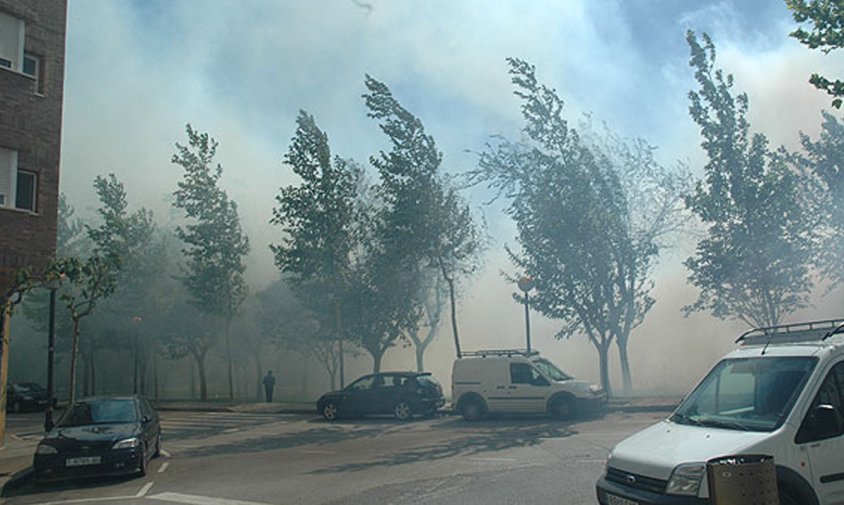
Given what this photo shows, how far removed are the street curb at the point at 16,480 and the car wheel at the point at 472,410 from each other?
35.9 ft

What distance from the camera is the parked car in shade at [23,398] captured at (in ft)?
115

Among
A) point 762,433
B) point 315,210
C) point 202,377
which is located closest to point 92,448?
point 762,433

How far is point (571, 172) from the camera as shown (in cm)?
2325

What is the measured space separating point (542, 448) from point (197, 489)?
6.06m

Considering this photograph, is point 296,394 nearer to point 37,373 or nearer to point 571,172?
point 37,373

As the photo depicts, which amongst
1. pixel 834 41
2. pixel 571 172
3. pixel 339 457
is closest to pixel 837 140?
pixel 571 172

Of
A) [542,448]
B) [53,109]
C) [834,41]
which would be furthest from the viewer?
[53,109]

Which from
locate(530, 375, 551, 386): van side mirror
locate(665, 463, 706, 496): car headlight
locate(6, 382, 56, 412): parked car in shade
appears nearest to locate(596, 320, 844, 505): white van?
locate(665, 463, 706, 496): car headlight

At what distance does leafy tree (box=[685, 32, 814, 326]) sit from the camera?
811 inches

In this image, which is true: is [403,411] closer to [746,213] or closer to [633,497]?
[746,213]

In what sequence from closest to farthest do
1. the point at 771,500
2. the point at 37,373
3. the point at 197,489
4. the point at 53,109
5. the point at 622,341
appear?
the point at 771,500 < the point at 197,489 < the point at 53,109 < the point at 622,341 < the point at 37,373

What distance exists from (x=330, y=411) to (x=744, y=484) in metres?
19.8

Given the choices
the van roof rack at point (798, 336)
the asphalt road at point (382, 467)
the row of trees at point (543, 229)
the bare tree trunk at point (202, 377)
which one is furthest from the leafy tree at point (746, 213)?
the bare tree trunk at point (202, 377)

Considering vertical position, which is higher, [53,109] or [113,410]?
[53,109]
